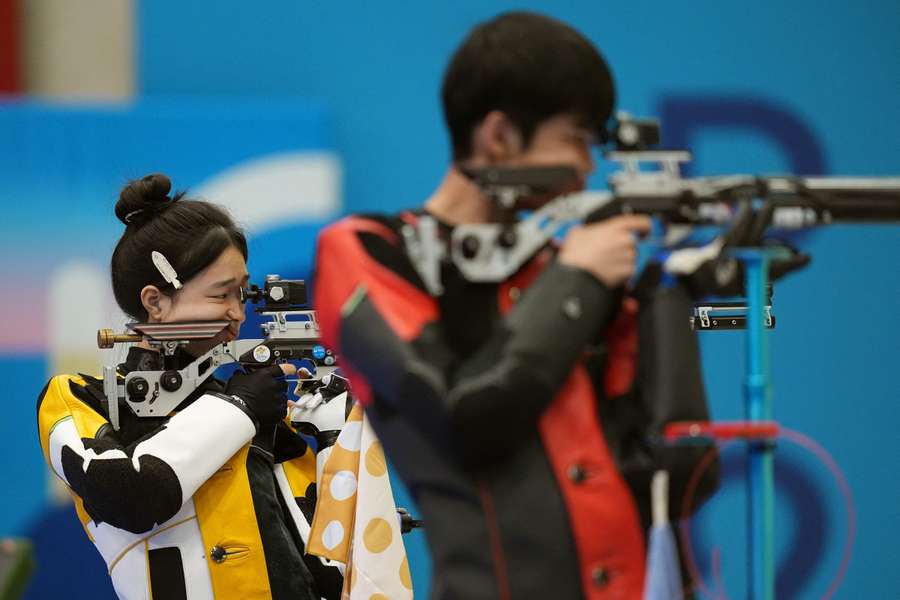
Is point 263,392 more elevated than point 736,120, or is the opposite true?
point 736,120

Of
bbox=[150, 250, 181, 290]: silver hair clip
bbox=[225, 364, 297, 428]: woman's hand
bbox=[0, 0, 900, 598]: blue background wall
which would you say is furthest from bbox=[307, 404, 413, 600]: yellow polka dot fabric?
bbox=[0, 0, 900, 598]: blue background wall

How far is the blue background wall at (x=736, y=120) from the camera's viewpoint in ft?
10.3

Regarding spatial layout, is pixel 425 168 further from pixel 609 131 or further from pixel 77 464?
pixel 609 131

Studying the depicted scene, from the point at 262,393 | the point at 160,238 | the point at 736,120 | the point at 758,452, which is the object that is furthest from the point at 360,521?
the point at 736,120

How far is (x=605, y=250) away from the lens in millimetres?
1202

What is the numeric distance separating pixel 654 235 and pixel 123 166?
2.01 meters

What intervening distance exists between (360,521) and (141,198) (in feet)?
2.38

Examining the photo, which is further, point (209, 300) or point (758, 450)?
point (209, 300)

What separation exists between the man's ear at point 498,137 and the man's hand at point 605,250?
0.12 metres

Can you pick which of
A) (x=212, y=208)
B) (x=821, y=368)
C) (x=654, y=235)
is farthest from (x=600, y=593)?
(x=821, y=368)

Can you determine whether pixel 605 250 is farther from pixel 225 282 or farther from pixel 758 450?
pixel 225 282

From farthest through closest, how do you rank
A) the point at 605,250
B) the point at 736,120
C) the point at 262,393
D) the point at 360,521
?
the point at 736,120
the point at 262,393
the point at 360,521
the point at 605,250

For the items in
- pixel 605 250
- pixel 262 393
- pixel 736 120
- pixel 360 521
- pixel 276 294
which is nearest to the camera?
pixel 605 250

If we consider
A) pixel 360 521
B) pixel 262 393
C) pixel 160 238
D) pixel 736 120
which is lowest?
pixel 360 521
